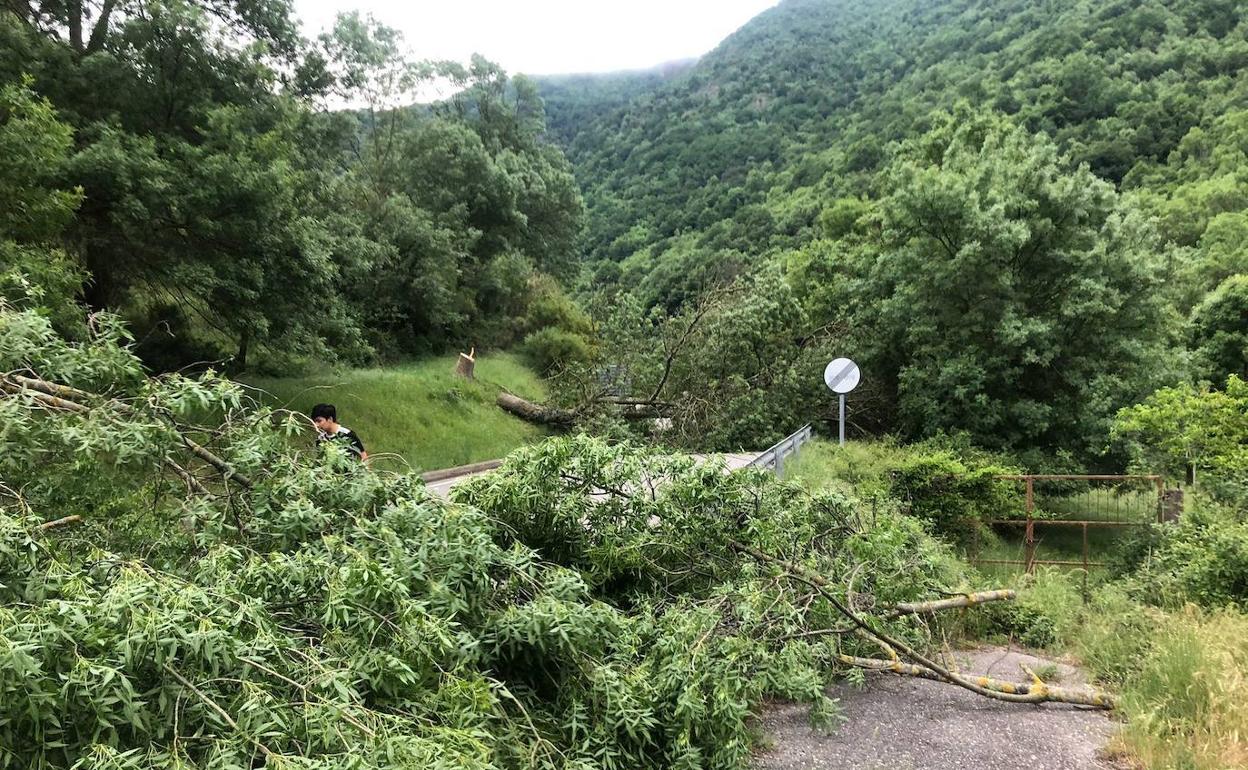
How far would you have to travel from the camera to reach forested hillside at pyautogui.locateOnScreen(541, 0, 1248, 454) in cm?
1496

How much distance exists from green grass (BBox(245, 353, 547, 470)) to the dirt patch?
30.3ft

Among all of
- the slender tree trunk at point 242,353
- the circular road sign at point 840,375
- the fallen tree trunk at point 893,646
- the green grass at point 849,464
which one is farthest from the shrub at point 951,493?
the slender tree trunk at point 242,353

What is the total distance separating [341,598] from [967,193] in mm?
16325

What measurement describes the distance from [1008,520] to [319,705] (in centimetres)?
1174

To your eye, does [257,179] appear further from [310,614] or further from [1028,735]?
[1028,735]

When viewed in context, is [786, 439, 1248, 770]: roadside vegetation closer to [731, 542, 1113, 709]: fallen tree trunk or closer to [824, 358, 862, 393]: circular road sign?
[731, 542, 1113, 709]: fallen tree trunk

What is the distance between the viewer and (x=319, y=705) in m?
2.12

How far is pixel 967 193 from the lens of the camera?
1534 centimetres

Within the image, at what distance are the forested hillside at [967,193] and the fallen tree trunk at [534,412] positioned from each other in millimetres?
6637

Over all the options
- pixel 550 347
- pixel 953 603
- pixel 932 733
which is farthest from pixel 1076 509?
pixel 550 347

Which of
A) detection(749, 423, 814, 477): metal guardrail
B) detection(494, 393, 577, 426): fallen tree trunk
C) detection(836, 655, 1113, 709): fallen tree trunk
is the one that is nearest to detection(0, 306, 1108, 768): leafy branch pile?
detection(836, 655, 1113, 709): fallen tree trunk

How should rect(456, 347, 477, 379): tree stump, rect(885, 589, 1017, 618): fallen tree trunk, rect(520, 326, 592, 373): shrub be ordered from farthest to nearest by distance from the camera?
1. rect(520, 326, 592, 373): shrub
2. rect(456, 347, 477, 379): tree stump
3. rect(885, 589, 1017, 618): fallen tree trunk

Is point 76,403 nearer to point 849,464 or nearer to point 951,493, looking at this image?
point 849,464

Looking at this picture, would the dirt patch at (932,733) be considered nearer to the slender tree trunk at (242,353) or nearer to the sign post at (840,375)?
the sign post at (840,375)
